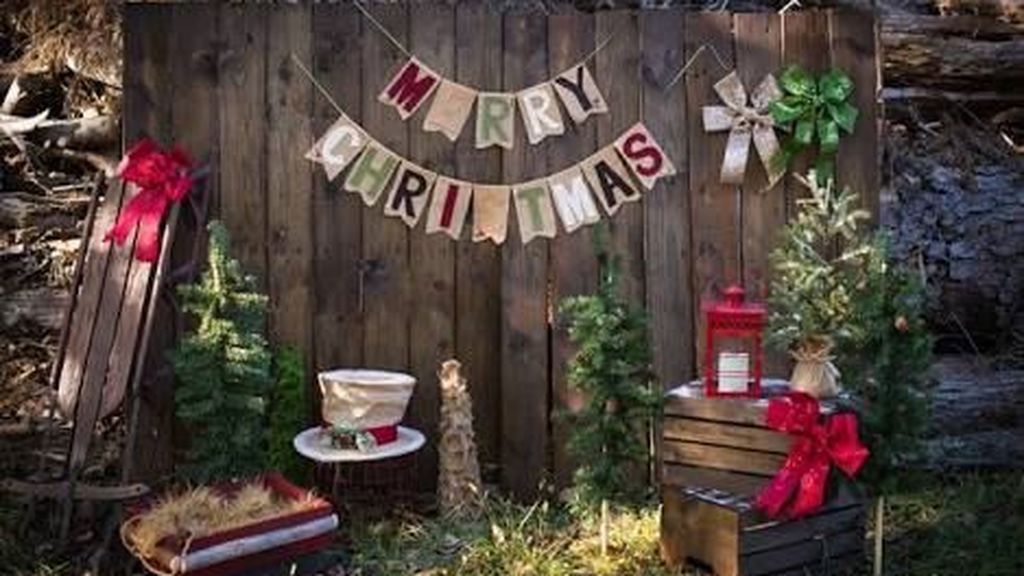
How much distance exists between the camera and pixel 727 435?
12.2 ft

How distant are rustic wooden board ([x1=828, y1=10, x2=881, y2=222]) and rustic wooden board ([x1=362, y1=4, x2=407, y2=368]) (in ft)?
5.46

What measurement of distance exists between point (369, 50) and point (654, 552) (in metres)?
2.10

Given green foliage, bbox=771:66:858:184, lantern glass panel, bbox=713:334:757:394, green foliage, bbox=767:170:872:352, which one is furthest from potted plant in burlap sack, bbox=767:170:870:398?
green foliage, bbox=771:66:858:184

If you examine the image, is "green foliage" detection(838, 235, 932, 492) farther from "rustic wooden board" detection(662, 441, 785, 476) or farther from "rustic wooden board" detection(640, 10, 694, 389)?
"rustic wooden board" detection(640, 10, 694, 389)

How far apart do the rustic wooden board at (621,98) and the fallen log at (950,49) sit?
171cm

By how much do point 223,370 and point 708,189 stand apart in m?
1.93

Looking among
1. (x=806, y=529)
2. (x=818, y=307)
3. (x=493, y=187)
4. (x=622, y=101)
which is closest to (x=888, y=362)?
(x=818, y=307)

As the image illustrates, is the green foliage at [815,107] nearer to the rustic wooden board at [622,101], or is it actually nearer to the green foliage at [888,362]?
the rustic wooden board at [622,101]

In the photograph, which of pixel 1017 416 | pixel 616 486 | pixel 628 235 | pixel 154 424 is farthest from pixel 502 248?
pixel 1017 416

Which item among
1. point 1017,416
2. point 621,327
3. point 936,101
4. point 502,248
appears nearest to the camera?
point 621,327

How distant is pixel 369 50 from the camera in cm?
448

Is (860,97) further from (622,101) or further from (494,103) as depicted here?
(494,103)

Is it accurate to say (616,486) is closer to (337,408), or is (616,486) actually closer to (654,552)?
(654,552)

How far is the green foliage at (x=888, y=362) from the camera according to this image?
3.59 meters
